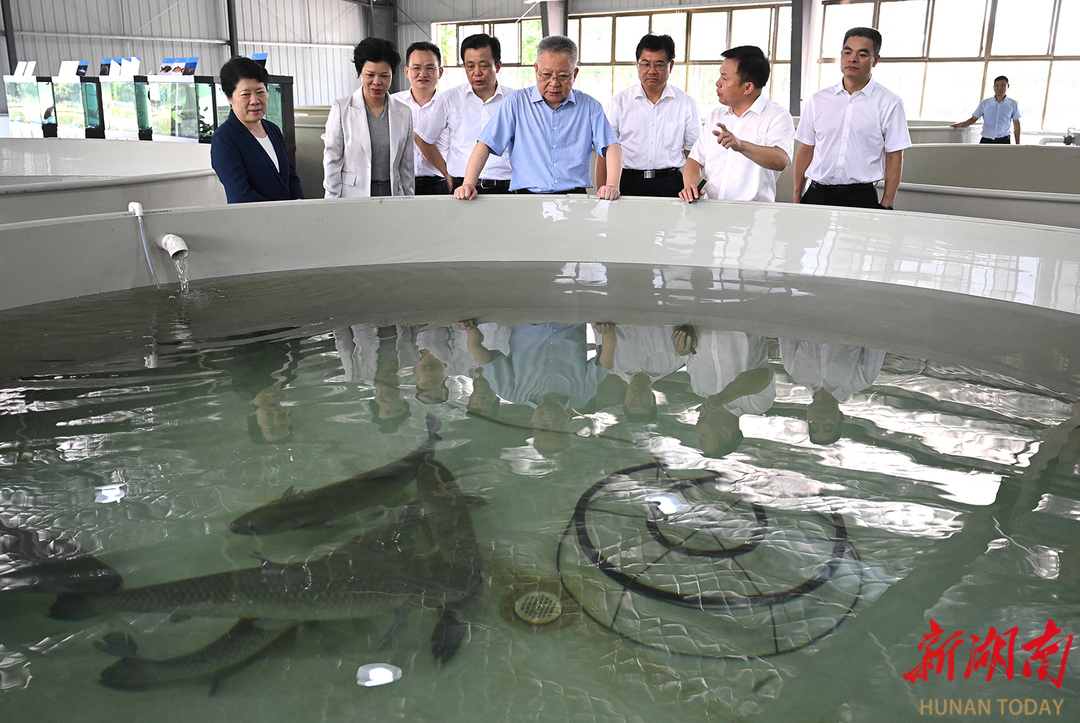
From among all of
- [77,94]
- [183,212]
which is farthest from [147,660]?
[77,94]

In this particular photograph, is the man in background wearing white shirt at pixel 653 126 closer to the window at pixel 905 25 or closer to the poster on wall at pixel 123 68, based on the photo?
the poster on wall at pixel 123 68

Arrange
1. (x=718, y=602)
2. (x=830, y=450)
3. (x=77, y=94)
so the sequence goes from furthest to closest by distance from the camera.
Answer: (x=77, y=94), (x=830, y=450), (x=718, y=602)

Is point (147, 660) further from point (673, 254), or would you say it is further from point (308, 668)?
point (673, 254)

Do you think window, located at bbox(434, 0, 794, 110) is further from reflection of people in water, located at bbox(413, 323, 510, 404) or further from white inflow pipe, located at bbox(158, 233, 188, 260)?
reflection of people in water, located at bbox(413, 323, 510, 404)

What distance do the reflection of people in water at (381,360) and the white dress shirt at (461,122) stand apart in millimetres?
1672

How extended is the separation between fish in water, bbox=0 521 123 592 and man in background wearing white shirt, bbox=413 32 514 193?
2.85 meters

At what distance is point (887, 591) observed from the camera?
1.27 metres

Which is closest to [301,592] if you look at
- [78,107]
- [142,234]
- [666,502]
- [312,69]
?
[666,502]

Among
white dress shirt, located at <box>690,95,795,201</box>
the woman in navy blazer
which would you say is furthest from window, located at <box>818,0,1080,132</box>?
the woman in navy blazer

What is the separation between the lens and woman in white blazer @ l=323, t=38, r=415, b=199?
338 centimetres

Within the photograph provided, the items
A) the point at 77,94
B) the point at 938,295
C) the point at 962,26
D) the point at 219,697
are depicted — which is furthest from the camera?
the point at 962,26

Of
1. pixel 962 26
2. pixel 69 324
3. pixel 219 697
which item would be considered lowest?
pixel 219 697

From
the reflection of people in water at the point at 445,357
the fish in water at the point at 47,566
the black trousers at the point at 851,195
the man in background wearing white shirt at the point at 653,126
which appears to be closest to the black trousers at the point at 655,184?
the man in background wearing white shirt at the point at 653,126

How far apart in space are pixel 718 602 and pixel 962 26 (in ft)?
48.5
